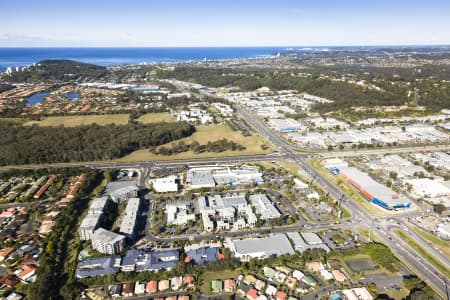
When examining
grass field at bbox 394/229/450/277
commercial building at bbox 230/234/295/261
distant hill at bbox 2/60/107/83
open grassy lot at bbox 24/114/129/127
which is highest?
distant hill at bbox 2/60/107/83

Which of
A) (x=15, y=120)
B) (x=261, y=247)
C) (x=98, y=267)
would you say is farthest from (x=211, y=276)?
(x=15, y=120)

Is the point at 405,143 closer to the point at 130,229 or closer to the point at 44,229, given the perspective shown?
the point at 130,229

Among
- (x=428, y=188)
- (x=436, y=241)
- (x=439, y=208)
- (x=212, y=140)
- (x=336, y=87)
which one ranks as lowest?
(x=436, y=241)

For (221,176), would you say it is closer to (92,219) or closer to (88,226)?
(92,219)

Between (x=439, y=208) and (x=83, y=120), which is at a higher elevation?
(x=83, y=120)

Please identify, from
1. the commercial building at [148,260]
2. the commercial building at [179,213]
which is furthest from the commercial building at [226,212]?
the commercial building at [148,260]

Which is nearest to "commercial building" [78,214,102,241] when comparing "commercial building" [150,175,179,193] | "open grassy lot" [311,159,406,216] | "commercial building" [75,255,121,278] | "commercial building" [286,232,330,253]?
"commercial building" [75,255,121,278]

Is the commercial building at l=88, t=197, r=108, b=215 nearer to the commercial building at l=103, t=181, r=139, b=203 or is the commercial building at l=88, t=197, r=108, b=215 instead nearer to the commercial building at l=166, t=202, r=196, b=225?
the commercial building at l=103, t=181, r=139, b=203
